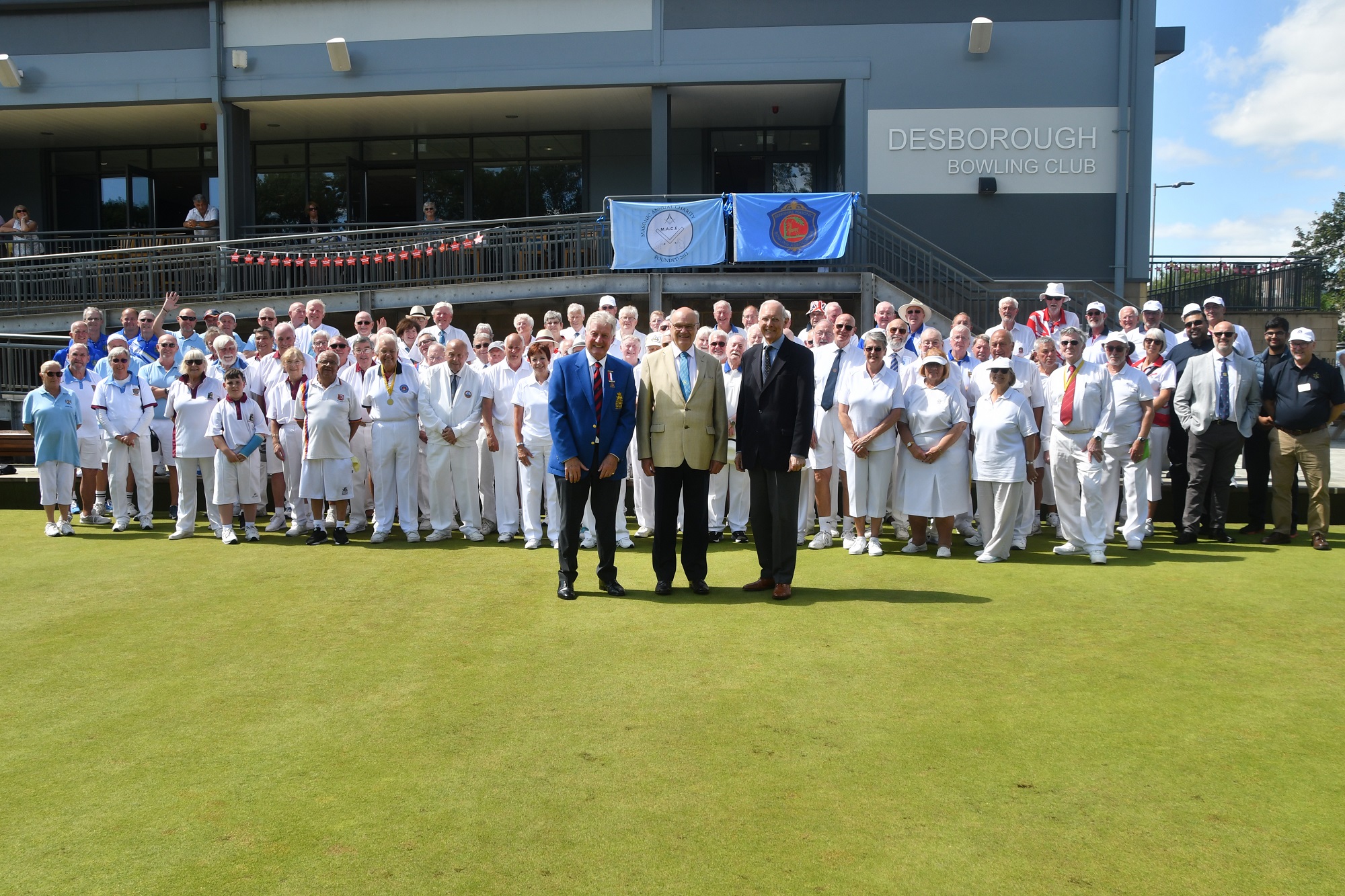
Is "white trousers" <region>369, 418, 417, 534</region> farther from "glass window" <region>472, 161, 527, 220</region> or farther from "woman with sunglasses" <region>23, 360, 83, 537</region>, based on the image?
"glass window" <region>472, 161, 527, 220</region>

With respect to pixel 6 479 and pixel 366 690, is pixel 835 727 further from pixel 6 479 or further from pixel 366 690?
pixel 6 479

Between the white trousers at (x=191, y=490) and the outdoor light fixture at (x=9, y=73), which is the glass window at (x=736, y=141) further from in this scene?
the white trousers at (x=191, y=490)

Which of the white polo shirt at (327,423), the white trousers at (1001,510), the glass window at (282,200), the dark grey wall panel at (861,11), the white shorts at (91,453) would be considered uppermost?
the dark grey wall panel at (861,11)

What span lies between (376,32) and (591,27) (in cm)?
368

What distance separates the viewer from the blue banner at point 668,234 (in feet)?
48.5

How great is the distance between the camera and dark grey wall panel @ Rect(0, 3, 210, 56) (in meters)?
18.5

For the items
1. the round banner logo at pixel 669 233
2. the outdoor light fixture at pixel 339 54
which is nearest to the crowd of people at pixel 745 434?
the round banner logo at pixel 669 233

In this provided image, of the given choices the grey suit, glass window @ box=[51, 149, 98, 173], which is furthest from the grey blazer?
glass window @ box=[51, 149, 98, 173]

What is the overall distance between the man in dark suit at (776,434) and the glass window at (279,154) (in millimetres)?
16764

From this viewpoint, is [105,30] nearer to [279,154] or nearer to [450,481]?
[279,154]

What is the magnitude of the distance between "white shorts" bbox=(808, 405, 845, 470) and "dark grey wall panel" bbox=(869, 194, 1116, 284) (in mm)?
9088

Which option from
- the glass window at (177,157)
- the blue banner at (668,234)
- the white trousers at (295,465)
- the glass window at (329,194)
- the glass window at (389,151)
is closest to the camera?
the white trousers at (295,465)

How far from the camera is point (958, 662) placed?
5359mm

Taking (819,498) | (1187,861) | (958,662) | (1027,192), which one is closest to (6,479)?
(819,498)
